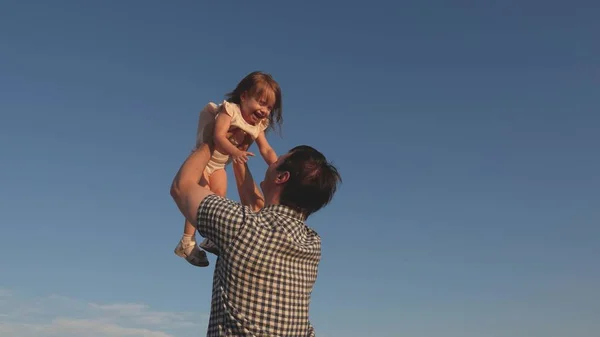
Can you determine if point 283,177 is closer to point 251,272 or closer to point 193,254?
point 251,272

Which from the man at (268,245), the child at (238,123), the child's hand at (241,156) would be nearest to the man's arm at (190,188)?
the man at (268,245)

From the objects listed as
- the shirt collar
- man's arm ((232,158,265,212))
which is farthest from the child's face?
the shirt collar

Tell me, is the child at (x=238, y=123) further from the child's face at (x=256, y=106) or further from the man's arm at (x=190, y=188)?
the man's arm at (x=190, y=188)

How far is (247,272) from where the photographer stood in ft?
16.1

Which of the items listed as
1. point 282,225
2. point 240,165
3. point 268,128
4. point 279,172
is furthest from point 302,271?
point 268,128

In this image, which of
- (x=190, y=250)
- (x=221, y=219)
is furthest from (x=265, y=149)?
(x=221, y=219)

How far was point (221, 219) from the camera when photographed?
4.87 metres

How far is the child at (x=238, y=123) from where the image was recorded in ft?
22.0

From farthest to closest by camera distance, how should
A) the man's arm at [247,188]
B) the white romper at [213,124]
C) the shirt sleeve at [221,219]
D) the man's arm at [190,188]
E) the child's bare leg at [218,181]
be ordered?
1. the child's bare leg at [218,181]
2. the man's arm at [247,188]
3. the white romper at [213,124]
4. the man's arm at [190,188]
5. the shirt sleeve at [221,219]

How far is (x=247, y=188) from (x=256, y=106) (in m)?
0.89

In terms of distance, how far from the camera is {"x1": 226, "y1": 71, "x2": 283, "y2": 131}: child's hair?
6863 millimetres

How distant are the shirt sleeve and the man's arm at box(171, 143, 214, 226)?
9 centimetres

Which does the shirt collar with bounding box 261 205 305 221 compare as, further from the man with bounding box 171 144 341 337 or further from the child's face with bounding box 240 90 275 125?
the child's face with bounding box 240 90 275 125

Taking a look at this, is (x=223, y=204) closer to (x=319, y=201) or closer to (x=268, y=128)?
(x=319, y=201)
